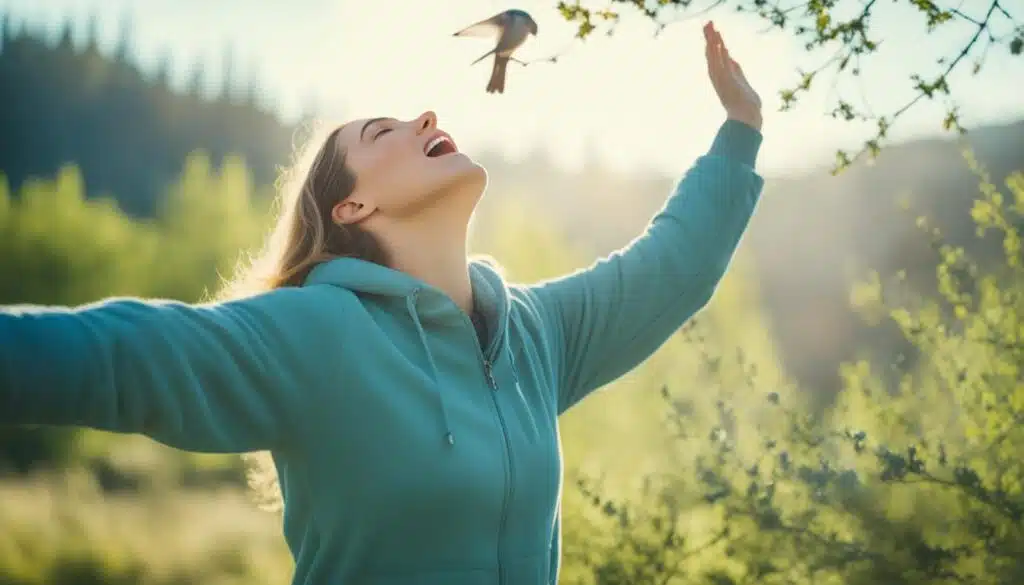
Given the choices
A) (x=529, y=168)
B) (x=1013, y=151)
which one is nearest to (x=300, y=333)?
(x=1013, y=151)

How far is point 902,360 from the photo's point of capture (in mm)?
3479

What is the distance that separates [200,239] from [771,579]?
15454 mm

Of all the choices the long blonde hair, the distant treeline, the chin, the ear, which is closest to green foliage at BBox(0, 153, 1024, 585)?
the long blonde hair

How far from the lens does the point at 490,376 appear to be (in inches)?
65.9

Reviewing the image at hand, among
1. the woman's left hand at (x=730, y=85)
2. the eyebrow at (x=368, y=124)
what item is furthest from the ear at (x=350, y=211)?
the woman's left hand at (x=730, y=85)

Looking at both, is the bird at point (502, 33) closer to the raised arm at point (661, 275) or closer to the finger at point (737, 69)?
the raised arm at point (661, 275)

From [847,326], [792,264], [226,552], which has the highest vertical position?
[792,264]

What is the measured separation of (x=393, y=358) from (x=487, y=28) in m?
0.64

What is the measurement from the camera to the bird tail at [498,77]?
1729mm

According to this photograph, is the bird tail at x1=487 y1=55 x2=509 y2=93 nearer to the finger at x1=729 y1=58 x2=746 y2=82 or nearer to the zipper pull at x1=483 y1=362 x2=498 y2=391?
the zipper pull at x1=483 y1=362 x2=498 y2=391

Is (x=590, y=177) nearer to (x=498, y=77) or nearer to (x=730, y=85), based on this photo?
(x=730, y=85)

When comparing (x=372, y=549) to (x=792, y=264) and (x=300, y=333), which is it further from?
(x=792, y=264)

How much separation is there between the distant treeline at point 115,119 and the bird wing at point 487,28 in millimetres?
41454

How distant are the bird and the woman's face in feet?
0.57
